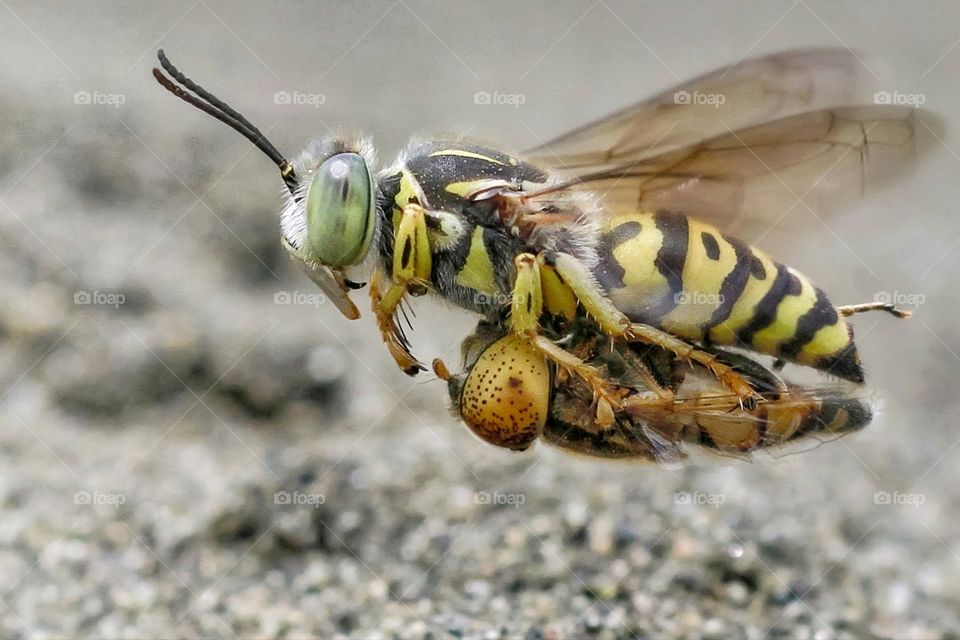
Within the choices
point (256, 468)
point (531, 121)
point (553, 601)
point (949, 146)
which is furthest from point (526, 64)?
point (553, 601)

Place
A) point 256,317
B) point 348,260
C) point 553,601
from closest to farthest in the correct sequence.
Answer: point 348,260
point 553,601
point 256,317

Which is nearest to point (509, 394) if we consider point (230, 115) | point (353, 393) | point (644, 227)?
point (644, 227)

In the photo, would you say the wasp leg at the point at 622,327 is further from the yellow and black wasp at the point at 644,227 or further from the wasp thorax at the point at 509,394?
the wasp thorax at the point at 509,394

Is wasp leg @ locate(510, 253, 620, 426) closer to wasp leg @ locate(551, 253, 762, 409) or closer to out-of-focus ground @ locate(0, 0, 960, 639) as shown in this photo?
wasp leg @ locate(551, 253, 762, 409)

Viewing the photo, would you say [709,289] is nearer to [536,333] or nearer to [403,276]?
[536,333]

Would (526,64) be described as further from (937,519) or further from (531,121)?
(937,519)

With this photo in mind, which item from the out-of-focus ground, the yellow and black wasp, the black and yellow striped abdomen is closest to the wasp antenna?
the yellow and black wasp
